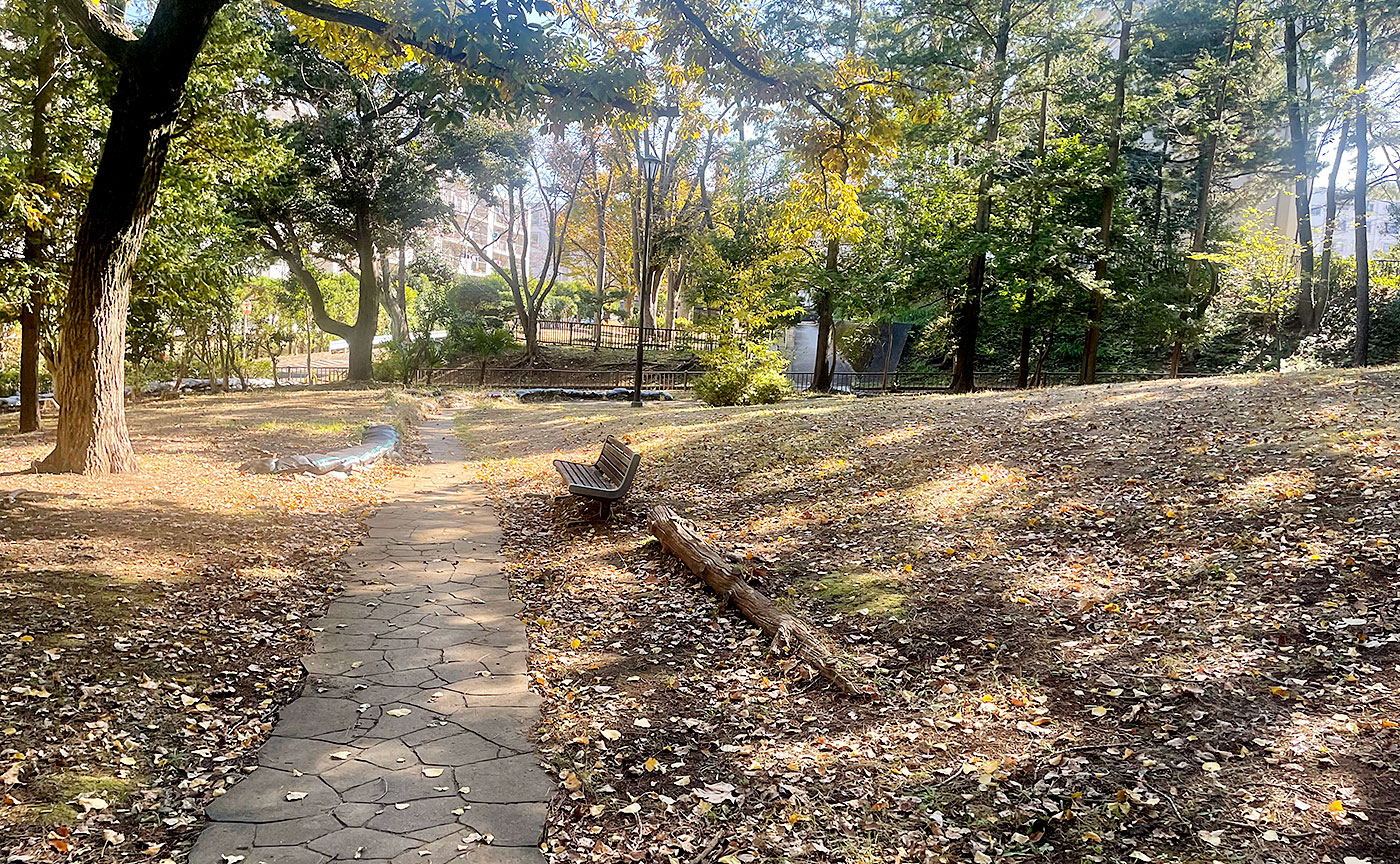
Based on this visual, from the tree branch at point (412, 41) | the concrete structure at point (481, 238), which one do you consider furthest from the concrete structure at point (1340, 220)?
the concrete structure at point (481, 238)

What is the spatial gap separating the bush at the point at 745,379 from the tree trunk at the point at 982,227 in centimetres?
439

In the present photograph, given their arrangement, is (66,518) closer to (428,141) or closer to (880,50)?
(880,50)

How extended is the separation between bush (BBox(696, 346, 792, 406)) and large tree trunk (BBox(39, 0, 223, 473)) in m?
11.1

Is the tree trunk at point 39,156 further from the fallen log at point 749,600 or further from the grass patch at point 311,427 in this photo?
the fallen log at point 749,600

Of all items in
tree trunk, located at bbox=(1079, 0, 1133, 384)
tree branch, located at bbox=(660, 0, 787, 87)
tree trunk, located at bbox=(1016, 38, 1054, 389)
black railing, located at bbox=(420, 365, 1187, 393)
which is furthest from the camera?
black railing, located at bbox=(420, 365, 1187, 393)

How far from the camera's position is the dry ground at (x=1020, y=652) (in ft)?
10.6

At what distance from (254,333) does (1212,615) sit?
2521 centimetres

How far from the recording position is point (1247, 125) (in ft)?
73.6

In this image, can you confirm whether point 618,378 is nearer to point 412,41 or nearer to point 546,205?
point 546,205

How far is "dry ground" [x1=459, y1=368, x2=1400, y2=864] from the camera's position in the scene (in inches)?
127

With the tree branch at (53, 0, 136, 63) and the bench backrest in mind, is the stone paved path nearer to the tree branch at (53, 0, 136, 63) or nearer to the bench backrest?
the bench backrest

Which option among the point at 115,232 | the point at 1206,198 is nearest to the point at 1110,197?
the point at 1206,198

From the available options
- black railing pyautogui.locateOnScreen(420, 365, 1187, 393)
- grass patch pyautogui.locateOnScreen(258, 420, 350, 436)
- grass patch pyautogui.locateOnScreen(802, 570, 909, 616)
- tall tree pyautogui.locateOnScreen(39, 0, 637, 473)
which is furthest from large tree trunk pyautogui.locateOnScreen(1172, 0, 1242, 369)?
grass patch pyautogui.locateOnScreen(258, 420, 350, 436)

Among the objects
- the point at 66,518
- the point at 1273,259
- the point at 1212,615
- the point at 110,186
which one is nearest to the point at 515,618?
the point at 66,518
